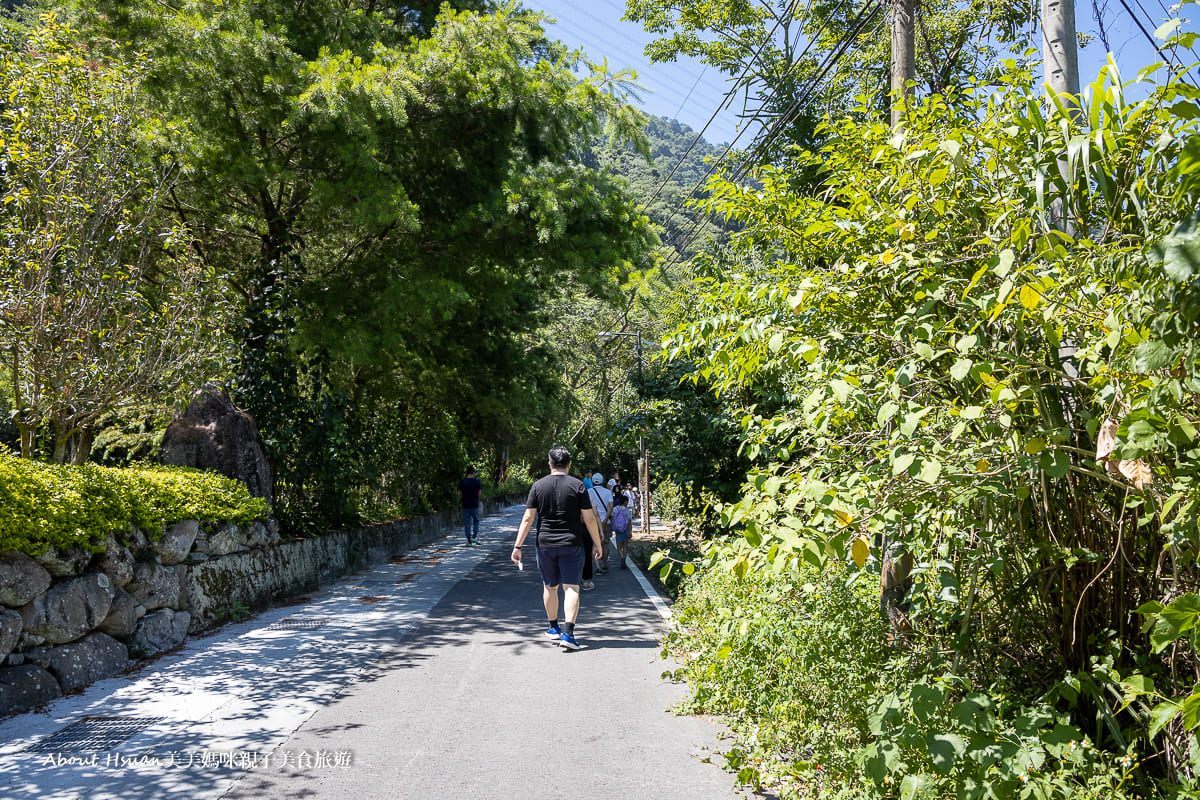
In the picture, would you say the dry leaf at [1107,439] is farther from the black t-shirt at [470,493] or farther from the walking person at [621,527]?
the black t-shirt at [470,493]

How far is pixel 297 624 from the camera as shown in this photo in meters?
8.84

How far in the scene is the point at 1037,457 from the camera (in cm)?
278

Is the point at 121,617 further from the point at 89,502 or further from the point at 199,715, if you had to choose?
the point at 199,715

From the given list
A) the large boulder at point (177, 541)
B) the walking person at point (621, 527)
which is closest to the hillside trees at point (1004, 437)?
the large boulder at point (177, 541)

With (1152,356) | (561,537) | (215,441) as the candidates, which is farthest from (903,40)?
(215,441)

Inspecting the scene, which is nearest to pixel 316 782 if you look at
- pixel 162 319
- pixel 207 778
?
pixel 207 778

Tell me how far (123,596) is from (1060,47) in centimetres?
786

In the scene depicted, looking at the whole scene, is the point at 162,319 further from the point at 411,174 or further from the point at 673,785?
the point at 673,785

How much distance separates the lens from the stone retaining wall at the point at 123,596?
564cm

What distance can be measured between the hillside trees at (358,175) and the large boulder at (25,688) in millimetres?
5826

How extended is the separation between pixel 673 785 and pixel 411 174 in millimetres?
10729

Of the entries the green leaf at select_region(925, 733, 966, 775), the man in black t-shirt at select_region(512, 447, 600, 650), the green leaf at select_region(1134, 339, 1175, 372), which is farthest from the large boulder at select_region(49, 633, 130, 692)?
the green leaf at select_region(1134, 339, 1175, 372)

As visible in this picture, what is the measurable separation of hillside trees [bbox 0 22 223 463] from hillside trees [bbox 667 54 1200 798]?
20.3 feet

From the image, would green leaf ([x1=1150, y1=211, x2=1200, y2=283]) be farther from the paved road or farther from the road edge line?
the road edge line
